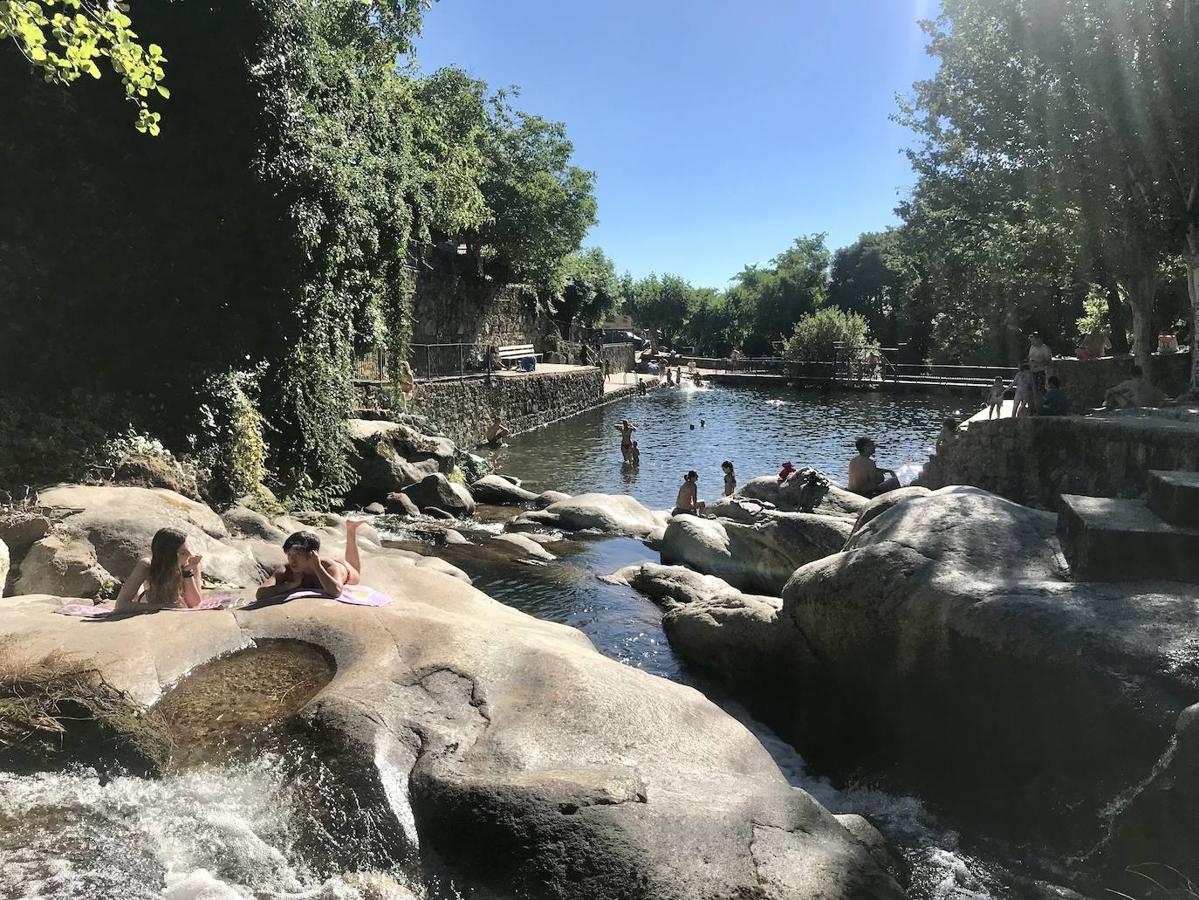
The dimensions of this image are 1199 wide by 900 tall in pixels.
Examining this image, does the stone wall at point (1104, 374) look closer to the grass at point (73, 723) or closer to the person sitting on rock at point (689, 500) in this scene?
the person sitting on rock at point (689, 500)

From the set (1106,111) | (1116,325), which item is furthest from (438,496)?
(1116,325)

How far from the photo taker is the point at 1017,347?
4572 centimetres

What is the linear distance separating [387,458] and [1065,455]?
1313cm

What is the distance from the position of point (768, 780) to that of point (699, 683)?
3376mm

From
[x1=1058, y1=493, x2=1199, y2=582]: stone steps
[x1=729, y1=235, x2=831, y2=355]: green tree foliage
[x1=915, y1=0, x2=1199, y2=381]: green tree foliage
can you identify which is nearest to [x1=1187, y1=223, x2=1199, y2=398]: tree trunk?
[x1=915, y1=0, x2=1199, y2=381]: green tree foliage

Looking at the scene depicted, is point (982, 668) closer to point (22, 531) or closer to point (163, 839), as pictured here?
point (163, 839)

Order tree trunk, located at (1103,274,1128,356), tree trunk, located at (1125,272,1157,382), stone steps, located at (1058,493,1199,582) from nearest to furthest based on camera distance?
stone steps, located at (1058,493,1199,582) < tree trunk, located at (1125,272,1157,382) < tree trunk, located at (1103,274,1128,356)

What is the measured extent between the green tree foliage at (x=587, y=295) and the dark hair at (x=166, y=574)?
49.4 meters

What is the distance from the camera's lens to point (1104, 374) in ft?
77.1

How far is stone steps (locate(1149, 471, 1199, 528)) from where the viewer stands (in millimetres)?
5938

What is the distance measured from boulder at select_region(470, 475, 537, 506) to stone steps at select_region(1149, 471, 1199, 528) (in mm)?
13615

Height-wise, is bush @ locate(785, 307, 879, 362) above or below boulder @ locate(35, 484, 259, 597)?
above

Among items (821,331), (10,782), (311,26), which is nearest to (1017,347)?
(821,331)

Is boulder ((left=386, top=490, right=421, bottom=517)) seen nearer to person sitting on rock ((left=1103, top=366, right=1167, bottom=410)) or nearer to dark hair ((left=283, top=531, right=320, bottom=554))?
dark hair ((left=283, top=531, right=320, bottom=554))
